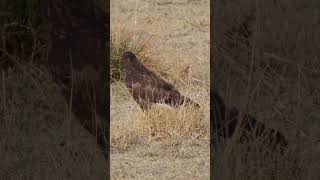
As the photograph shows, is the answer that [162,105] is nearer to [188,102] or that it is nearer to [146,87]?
[188,102]

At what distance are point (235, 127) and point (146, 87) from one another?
0.99m

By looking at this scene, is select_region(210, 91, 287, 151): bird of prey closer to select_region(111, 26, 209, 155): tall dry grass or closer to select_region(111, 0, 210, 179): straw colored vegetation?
select_region(111, 0, 210, 179): straw colored vegetation

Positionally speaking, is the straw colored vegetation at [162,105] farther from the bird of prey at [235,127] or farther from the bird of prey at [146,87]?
the bird of prey at [235,127]

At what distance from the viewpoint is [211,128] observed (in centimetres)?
373

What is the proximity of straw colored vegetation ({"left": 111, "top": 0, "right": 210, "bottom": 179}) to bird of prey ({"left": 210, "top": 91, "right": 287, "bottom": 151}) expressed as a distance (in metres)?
0.20

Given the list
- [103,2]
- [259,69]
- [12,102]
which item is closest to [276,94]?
[259,69]

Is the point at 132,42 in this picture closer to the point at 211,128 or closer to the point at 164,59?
the point at 164,59

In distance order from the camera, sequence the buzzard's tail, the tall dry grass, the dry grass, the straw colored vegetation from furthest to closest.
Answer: the buzzard's tail
the tall dry grass
the straw colored vegetation
the dry grass

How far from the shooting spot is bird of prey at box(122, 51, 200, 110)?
14.4ft

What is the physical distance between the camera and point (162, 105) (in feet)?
14.3

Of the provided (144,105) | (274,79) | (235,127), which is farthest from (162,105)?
(235,127)

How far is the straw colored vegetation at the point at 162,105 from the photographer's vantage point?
154 inches

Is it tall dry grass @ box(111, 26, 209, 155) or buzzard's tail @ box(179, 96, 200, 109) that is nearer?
tall dry grass @ box(111, 26, 209, 155)

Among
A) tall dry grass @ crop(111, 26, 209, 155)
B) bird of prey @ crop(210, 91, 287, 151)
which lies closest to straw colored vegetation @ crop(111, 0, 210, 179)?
tall dry grass @ crop(111, 26, 209, 155)
